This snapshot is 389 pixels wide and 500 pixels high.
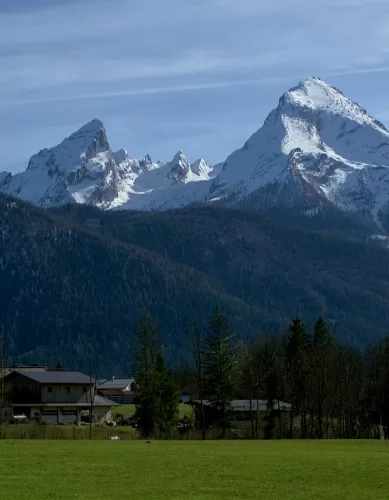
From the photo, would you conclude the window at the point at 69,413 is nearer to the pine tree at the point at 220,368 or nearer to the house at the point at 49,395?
the house at the point at 49,395

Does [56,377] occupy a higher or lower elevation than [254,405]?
higher

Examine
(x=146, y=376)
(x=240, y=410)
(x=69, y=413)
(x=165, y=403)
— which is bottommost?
(x=165, y=403)

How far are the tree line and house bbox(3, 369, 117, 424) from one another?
73.3ft

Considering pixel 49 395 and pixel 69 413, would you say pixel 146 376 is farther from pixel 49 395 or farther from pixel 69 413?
pixel 69 413

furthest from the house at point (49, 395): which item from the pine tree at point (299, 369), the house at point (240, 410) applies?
the pine tree at point (299, 369)

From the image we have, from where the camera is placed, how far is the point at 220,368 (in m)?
123

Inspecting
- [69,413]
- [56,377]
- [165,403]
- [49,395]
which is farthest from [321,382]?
[56,377]
